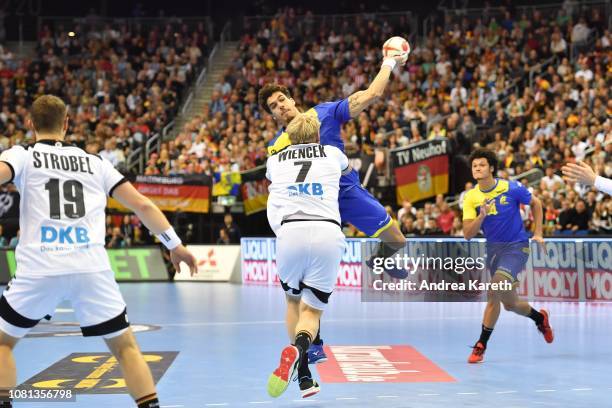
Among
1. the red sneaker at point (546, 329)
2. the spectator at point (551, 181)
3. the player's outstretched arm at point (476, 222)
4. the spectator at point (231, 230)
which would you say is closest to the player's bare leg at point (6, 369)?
the player's outstretched arm at point (476, 222)

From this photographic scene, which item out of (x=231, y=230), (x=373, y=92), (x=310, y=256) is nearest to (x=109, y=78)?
(x=231, y=230)

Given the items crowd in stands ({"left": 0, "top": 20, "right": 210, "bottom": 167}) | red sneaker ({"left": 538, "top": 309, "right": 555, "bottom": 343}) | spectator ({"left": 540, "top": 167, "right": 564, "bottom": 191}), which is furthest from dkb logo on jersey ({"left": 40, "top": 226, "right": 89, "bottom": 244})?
crowd in stands ({"left": 0, "top": 20, "right": 210, "bottom": 167})

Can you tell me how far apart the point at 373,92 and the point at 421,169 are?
597 inches

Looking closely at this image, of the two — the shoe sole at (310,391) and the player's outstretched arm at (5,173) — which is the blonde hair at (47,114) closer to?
the player's outstretched arm at (5,173)

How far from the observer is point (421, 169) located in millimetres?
23203

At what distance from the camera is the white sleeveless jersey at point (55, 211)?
5453 millimetres

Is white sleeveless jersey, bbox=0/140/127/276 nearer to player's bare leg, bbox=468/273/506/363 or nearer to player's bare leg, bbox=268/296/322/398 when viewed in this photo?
player's bare leg, bbox=268/296/322/398

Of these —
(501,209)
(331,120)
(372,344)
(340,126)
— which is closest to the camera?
(331,120)

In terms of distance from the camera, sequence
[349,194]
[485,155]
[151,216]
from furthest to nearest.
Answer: [485,155] → [349,194] → [151,216]

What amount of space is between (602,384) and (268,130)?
20.0 metres

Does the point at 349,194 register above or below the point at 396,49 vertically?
below

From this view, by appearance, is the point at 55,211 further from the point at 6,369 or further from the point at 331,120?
the point at 331,120

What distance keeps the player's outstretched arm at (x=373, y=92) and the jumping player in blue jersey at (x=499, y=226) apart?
2127mm

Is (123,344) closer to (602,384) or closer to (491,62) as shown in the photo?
(602,384)
